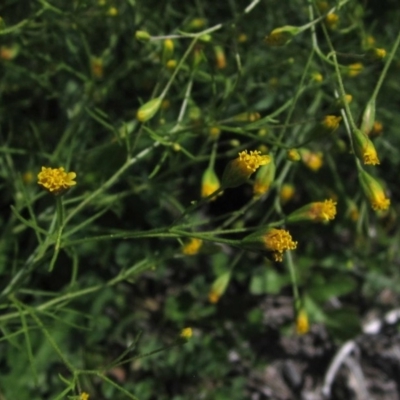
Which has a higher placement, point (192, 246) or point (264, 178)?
point (264, 178)

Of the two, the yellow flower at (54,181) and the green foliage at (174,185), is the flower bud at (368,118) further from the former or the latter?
the yellow flower at (54,181)

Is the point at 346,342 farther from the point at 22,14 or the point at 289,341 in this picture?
the point at 22,14

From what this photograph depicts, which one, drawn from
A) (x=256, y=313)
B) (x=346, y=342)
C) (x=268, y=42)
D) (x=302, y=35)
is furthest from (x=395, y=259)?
(x=268, y=42)

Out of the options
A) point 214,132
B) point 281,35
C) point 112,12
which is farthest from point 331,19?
point 112,12

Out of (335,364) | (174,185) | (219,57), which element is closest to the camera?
(219,57)

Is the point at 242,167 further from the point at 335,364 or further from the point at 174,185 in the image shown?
the point at 335,364

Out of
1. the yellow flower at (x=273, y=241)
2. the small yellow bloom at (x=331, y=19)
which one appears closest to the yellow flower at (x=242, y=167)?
the yellow flower at (x=273, y=241)

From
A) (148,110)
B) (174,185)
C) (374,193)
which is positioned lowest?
(174,185)
